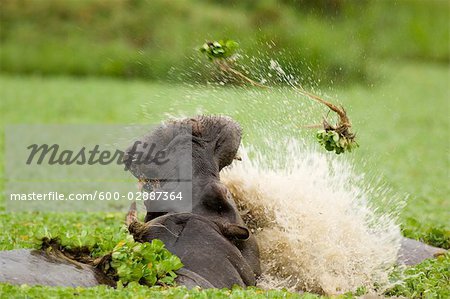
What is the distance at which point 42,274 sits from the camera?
15.8ft

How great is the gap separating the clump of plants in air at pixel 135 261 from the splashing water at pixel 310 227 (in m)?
0.72

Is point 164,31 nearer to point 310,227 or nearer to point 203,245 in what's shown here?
point 310,227

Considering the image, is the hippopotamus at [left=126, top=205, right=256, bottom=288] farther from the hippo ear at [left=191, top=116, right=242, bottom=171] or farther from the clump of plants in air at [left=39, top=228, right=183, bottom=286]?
the hippo ear at [left=191, top=116, right=242, bottom=171]

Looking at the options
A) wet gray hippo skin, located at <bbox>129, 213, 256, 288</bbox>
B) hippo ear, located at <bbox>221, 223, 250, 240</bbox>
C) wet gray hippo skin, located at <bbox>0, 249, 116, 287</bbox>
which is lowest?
wet gray hippo skin, located at <bbox>0, 249, 116, 287</bbox>

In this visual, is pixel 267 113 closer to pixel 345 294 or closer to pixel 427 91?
pixel 345 294

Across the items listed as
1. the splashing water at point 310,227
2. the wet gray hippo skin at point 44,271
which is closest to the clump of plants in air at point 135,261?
the wet gray hippo skin at point 44,271

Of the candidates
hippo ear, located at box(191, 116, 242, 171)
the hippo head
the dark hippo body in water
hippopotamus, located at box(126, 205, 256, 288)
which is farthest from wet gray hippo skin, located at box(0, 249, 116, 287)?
hippo ear, located at box(191, 116, 242, 171)

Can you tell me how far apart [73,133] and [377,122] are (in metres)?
5.19

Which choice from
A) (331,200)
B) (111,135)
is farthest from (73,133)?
(331,200)

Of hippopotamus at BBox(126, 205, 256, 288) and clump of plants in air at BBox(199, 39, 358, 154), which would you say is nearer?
hippopotamus at BBox(126, 205, 256, 288)

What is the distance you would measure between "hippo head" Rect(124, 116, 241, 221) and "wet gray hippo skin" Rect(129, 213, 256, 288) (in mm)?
114

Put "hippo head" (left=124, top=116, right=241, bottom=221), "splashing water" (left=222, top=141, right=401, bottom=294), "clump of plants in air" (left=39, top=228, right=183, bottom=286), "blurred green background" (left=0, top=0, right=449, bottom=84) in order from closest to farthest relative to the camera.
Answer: "clump of plants in air" (left=39, top=228, right=183, bottom=286)
"hippo head" (left=124, top=116, right=241, bottom=221)
"splashing water" (left=222, top=141, right=401, bottom=294)
"blurred green background" (left=0, top=0, right=449, bottom=84)

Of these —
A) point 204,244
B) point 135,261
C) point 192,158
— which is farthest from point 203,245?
point 192,158

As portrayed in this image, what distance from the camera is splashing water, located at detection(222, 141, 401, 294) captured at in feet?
18.5
